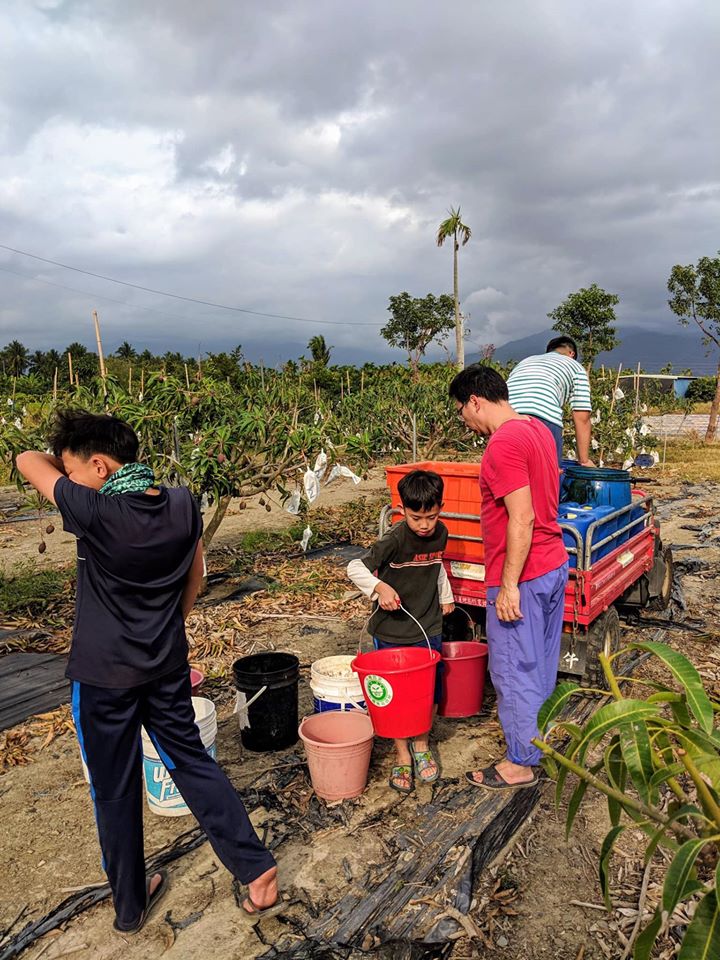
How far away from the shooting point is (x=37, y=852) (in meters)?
3.32

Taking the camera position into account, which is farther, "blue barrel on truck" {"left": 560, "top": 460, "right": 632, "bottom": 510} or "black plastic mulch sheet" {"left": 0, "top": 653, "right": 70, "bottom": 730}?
"blue barrel on truck" {"left": 560, "top": 460, "right": 632, "bottom": 510}

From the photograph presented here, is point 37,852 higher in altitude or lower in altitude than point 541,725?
lower

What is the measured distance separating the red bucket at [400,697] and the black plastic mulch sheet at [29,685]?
8.16ft

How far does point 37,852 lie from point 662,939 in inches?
107

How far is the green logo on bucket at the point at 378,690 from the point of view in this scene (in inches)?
138

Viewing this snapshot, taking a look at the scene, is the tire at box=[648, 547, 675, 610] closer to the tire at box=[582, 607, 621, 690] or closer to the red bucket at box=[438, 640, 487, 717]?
the tire at box=[582, 607, 621, 690]

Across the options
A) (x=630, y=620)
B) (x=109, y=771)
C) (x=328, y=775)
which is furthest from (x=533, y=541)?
(x=630, y=620)

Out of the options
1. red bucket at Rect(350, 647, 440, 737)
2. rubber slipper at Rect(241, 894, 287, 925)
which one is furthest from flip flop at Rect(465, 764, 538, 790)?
rubber slipper at Rect(241, 894, 287, 925)

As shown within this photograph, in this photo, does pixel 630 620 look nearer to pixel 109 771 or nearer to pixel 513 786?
pixel 513 786

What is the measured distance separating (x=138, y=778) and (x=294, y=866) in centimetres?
91

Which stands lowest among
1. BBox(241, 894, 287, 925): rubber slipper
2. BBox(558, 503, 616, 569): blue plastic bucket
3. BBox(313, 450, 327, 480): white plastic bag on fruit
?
BBox(241, 894, 287, 925): rubber slipper

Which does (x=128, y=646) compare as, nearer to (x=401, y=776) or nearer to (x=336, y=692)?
(x=336, y=692)

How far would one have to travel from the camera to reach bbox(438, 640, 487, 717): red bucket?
425cm

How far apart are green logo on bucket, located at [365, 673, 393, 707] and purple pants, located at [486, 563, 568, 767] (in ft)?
1.83
